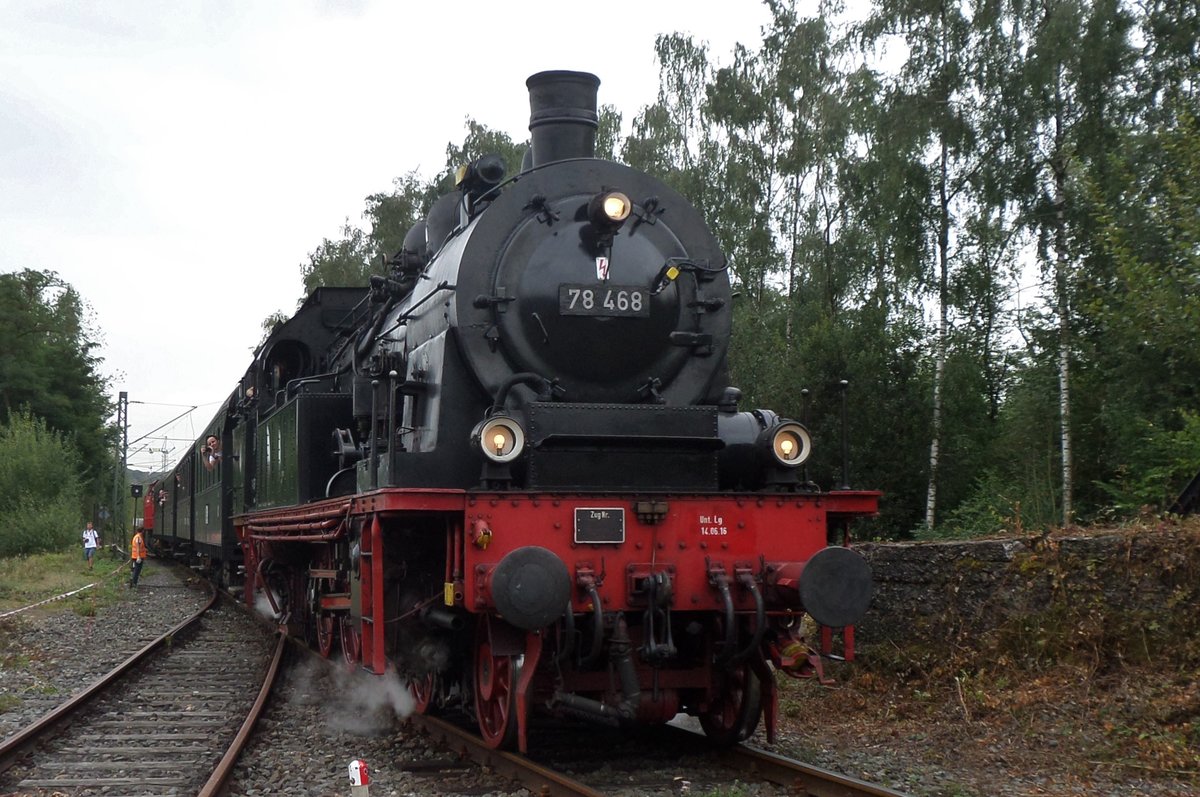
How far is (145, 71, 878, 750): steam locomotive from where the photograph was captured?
5.67 metres

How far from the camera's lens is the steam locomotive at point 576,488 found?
5.67m

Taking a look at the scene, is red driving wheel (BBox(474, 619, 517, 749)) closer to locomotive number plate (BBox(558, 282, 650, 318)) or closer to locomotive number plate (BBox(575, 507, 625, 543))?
locomotive number plate (BBox(575, 507, 625, 543))

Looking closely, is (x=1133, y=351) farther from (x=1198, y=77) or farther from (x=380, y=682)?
(x=380, y=682)

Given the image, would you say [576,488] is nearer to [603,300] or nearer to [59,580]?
[603,300]

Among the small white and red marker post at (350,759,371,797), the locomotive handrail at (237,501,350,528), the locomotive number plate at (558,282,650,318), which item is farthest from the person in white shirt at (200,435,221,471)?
the small white and red marker post at (350,759,371,797)

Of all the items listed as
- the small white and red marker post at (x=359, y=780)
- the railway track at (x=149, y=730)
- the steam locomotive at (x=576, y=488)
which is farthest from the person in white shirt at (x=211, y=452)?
the small white and red marker post at (x=359, y=780)

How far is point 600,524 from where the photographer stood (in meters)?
5.75

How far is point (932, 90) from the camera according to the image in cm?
2042

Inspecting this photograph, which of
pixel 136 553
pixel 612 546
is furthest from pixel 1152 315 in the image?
pixel 136 553

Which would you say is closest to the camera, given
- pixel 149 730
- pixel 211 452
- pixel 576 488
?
pixel 576 488

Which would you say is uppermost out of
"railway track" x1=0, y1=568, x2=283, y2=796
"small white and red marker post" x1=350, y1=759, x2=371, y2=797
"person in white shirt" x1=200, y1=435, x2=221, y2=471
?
"person in white shirt" x1=200, y1=435, x2=221, y2=471

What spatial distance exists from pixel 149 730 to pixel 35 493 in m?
31.1

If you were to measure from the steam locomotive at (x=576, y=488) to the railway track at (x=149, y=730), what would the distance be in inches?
43.6

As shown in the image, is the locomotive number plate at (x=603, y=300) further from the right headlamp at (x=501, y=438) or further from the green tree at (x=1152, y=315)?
the green tree at (x=1152, y=315)
